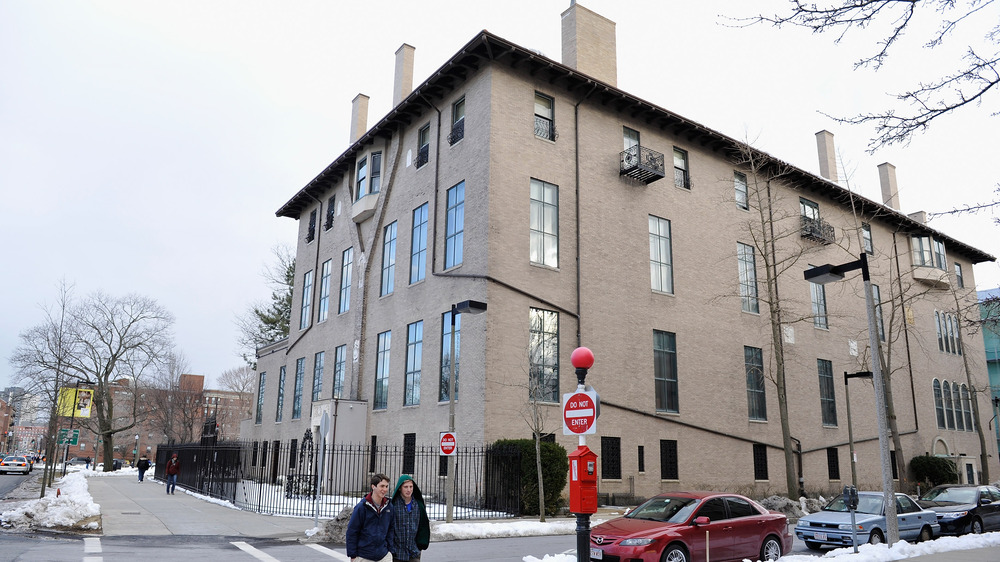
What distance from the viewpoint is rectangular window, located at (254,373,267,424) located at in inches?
1798

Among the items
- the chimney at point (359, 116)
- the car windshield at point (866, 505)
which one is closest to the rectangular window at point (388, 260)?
the chimney at point (359, 116)

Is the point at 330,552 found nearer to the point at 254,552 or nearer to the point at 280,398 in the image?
the point at 254,552

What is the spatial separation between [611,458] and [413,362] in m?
8.75

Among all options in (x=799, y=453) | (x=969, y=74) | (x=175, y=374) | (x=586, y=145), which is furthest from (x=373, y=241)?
(x=175, y=374)

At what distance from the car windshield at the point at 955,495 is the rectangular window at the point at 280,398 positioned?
3292 centimetres

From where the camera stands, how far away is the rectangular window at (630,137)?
30906mm

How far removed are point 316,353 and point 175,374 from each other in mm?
64357

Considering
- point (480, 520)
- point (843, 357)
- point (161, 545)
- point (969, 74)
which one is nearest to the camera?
point (969, 74)

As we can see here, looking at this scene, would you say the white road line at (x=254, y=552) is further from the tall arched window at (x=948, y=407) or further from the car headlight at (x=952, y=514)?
the tall arched window at (x=948, y=407)

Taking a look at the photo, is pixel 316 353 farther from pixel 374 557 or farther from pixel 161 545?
pixel 374 557

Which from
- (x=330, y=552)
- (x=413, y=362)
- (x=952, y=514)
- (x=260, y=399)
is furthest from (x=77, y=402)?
(x=952, y=514)

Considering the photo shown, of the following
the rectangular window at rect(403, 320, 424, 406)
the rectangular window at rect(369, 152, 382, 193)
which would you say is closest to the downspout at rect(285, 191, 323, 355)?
the rectangular window at rect(369, 152, 382, 193)

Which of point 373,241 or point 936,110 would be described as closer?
point 936,110

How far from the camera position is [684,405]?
29578mm
